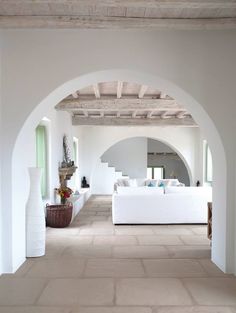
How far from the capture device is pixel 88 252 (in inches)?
188

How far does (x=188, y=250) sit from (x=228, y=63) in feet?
9.20

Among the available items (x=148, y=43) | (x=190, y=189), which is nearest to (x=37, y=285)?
(x=148, y=43)

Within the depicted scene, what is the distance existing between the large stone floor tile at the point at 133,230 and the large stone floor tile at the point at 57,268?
1.93 metres

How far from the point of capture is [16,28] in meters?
3.71

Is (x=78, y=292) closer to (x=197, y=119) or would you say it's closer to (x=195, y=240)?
(x=197, y=119)

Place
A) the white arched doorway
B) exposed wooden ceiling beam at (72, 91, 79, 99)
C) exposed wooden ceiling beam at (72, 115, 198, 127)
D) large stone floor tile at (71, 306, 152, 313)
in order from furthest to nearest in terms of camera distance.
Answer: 1. the white arched doorway
2. exposed wooden ceiling beam at (72, 115, 198, 127)
3. exposed wooden ceiling beam at (72, 91, 79, 99)
4. large stone floor tile at (71, 306, 152, 313)

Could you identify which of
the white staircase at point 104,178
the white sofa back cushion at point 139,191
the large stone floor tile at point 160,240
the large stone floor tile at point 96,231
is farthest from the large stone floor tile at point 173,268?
the white staircase at point 104,178

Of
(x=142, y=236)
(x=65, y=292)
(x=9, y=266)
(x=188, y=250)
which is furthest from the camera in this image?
(x=142, y=236)

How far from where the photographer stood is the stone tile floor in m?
3.03

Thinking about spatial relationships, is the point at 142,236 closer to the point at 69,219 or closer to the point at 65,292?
the point at 69,219

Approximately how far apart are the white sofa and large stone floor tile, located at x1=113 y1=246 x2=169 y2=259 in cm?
191

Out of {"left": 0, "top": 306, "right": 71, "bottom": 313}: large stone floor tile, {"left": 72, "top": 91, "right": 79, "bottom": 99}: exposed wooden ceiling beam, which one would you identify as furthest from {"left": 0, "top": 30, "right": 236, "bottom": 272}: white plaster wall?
{"left": 72, "top": 91, "right": 79, "bottom": 99}: exposed wooden ceiling beam

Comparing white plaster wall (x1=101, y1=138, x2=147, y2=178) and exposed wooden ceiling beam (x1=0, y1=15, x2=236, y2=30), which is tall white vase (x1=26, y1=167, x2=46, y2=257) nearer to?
exposed wooden ceiling beam (x1=0, y1=15, x2=236, y2=30)

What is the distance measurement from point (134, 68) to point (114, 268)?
2.54m
